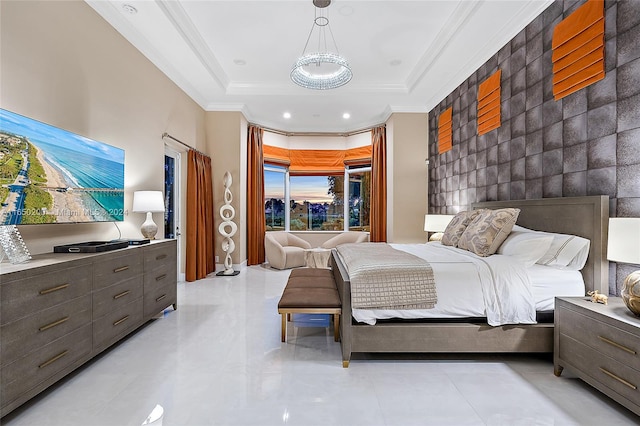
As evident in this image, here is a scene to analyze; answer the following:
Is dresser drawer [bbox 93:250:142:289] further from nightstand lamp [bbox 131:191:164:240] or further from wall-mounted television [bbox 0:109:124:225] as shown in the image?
nightstand lamp [bbox 131:191:164:240]

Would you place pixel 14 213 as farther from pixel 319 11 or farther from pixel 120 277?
pixel 319 11

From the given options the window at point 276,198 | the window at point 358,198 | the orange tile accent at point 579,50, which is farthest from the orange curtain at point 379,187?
the orange tile accent at point 579,50

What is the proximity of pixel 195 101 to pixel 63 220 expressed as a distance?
337 cm

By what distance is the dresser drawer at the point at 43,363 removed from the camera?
155 cm

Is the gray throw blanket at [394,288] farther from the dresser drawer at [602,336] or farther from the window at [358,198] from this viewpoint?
the window at [358,198]

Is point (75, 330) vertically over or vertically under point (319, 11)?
under

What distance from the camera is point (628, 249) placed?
1756mm

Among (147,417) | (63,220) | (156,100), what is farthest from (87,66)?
(147,417)

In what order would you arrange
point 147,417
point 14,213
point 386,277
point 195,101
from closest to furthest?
1. point 147,417
2. point 14,213
3. point 386,277
4. point 195,101

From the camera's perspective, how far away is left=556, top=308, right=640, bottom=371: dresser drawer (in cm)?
156

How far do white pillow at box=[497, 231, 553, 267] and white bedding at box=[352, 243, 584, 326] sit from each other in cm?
10

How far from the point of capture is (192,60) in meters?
3.95

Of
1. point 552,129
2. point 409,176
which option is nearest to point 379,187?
point 409,176

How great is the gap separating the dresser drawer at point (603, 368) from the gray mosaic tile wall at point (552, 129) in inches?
25.6
